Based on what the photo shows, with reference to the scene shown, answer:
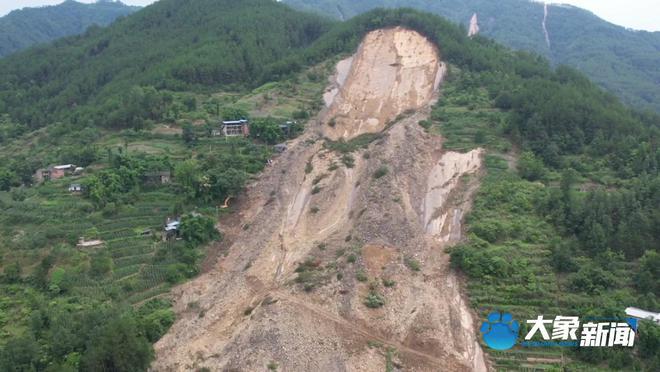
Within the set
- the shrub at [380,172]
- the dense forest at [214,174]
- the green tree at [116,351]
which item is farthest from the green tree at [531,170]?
the green tree at [116,351]

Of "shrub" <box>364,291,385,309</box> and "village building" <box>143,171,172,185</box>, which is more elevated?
"village building" <box>143,171,172,185</box>

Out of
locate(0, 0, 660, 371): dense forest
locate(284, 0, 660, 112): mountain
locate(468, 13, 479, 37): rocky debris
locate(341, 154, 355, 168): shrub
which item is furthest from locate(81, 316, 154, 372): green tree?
locate(468, 13, 479, 37): rocky debris

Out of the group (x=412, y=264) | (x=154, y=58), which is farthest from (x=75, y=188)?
(x=154, y=58)

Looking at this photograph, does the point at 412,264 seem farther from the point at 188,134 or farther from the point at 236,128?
the point at 188,134

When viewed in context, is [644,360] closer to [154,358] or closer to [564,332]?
[564,332]

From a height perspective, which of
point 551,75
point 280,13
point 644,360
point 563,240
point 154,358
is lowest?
point 154,358

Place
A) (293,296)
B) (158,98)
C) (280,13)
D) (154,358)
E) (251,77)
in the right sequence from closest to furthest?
(154,358) < (293,296) < (158,98) < (251,77) < (280,13)

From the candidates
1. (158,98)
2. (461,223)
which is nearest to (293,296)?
(461,223)

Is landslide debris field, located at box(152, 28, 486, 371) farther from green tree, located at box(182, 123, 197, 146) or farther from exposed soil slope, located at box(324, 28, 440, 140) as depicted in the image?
green tree, located at box(182, 123, 197, 146)
